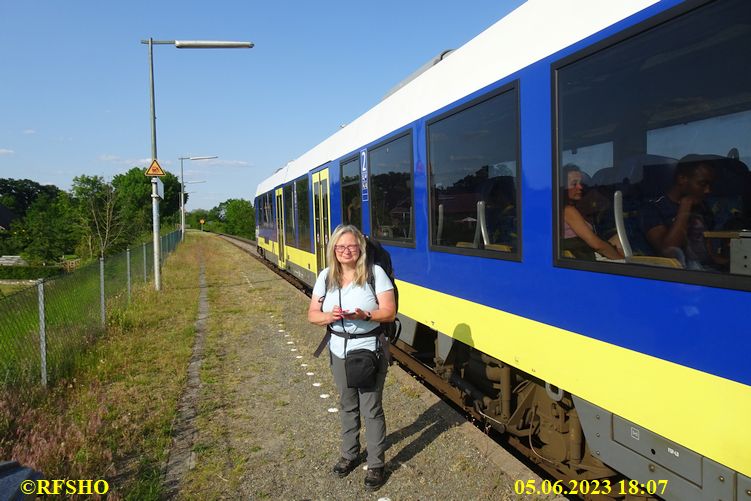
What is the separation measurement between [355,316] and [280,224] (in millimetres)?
13228

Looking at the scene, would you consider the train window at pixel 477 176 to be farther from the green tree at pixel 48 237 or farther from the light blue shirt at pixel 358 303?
the green tree at pixel 48 237

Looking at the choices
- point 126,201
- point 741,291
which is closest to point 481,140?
point 741,291

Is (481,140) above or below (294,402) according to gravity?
above

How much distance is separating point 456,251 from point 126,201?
2965cm

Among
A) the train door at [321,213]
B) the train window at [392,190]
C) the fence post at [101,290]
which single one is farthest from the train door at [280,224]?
the train window at [392,190]

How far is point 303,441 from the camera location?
4.63 metres

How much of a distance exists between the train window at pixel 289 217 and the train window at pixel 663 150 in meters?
11.0

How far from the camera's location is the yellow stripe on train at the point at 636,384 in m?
2.30

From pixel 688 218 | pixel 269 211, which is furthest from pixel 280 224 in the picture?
pixel 688 218

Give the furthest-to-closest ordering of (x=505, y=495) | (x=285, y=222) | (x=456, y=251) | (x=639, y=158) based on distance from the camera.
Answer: (x=285, y=222) → (x=456, y=251) → (x=505, y=495) → (x=639, y=158)

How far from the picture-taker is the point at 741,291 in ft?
7.39

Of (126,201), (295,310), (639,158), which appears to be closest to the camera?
(639,158)

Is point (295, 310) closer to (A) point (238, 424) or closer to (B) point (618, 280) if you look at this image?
(A) point (238, 424)

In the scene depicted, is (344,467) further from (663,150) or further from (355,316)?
(663,150)
